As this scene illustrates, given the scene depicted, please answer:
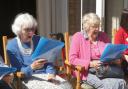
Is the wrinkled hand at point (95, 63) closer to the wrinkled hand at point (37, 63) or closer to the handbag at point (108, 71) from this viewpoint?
the handbag at point (108, 71)

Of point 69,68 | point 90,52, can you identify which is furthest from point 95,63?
point 69,68

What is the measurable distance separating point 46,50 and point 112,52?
0.69m

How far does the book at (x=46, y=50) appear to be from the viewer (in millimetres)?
3977

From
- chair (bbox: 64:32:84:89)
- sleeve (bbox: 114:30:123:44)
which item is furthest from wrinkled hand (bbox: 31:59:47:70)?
sleeve (bbox: 114:30:123:44)

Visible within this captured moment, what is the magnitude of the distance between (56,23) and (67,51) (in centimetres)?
96

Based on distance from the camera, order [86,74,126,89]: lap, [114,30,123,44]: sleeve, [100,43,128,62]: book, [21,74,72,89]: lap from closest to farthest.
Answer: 1. [21,74,72,89]: lap
2. [100,43,128,62]: book
3. [86,74,126,89]: lap
4. [114,30,123,44]: sleeve

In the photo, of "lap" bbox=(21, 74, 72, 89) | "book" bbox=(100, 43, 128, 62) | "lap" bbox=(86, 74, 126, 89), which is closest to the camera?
"lap" bbox=(21, 74, 72, 89)

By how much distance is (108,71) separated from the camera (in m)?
4.34

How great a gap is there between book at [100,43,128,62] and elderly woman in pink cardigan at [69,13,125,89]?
113 millimetres

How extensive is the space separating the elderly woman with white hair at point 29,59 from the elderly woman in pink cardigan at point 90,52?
1.12 feet

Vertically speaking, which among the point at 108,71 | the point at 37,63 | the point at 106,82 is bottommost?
the point at 106,82

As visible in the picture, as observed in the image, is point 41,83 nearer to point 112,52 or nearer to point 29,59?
point 29,59

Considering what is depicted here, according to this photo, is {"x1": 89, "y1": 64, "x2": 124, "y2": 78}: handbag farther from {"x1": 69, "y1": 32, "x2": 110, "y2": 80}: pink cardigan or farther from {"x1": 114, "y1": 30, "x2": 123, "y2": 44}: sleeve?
{"x1": 114, "y1": 30, "x2": 123, "y2": 44}: sleeve

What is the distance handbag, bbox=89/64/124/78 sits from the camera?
432 centimetres
